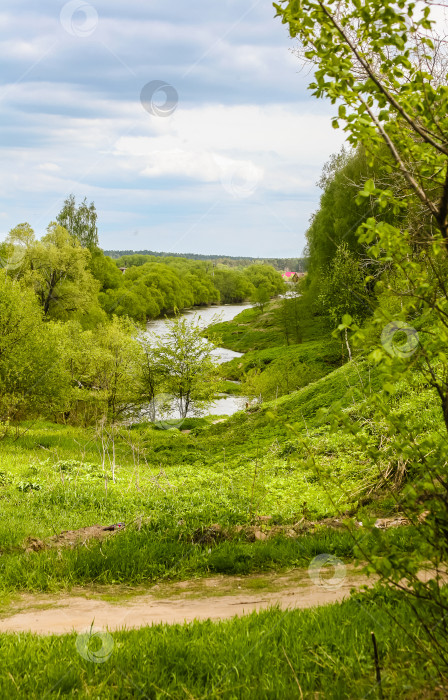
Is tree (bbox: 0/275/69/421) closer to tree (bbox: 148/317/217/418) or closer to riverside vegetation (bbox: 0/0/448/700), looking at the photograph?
riverside vegetation (bbox: 0/0/448/700)

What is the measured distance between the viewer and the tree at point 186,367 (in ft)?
115

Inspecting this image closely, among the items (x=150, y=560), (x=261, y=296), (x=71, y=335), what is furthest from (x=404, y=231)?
(x=261, y=296)

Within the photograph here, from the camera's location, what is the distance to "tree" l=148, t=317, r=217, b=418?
34969 mm

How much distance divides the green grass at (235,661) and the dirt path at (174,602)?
29.9 inches

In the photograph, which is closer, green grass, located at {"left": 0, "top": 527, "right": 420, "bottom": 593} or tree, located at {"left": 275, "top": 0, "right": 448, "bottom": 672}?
tree, located at {"left": 275, "top": 0, "right": 448, "bottom": 672}

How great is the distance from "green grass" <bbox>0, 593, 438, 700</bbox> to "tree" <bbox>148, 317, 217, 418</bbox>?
29391 millimetres

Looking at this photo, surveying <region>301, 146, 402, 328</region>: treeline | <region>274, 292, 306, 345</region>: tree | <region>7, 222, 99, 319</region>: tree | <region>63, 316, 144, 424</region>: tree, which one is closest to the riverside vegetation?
<region>63, 316, 144, 424</region>: tree

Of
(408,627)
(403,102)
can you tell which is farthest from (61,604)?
(403,102)

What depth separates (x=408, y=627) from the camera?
4.48 meters

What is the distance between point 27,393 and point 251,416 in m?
10.8

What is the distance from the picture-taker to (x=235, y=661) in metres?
4.34

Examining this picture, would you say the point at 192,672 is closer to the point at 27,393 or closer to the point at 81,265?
the point at 27,393

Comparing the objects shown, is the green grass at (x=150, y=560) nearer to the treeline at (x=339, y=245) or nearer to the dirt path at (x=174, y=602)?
the dirt path at (x=174, y=602)

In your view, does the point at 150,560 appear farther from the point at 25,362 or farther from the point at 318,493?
the point at 25,362
